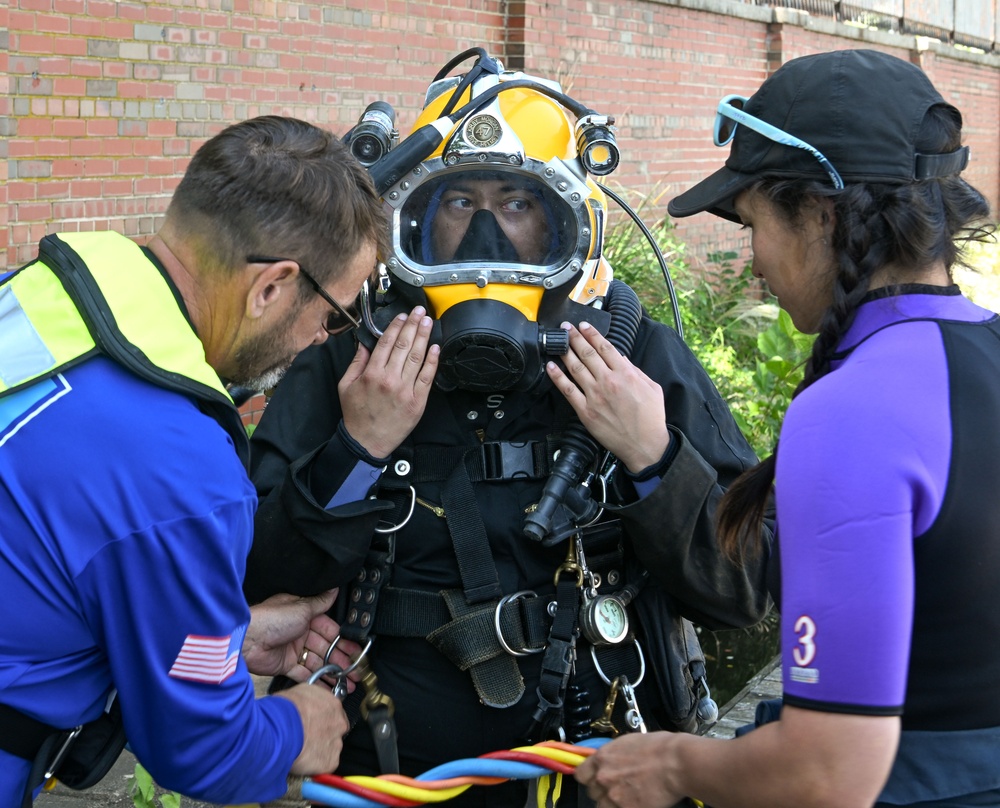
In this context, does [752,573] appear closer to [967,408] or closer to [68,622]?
[967,408]

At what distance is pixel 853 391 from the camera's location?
5.16 ft

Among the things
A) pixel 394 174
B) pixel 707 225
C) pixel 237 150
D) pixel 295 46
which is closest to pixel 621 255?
pixel 295 46

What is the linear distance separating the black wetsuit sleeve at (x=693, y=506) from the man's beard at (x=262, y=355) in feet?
2.48

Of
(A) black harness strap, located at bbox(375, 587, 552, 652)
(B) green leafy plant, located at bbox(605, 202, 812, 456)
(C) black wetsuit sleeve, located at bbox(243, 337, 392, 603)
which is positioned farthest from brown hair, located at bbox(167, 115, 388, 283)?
(B) green leafy plant, located at bbox(605, 202, 812, 456)

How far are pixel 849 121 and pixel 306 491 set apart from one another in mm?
1284

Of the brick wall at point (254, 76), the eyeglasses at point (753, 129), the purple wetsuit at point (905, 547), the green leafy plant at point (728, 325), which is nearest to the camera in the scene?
the purple wetsuit at point (905, 547)

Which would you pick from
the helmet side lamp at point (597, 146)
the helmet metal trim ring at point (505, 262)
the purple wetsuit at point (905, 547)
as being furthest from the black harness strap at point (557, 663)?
the helmet side lamp at point (597, 146)

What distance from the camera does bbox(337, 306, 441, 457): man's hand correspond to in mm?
2445

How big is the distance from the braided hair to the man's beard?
2.93ft

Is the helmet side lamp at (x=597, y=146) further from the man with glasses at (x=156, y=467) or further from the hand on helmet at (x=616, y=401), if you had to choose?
the man with glasses at (x=156, y=467)

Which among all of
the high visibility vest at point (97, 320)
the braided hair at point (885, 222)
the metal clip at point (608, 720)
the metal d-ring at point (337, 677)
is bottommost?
the metal clip at point (608, 720)

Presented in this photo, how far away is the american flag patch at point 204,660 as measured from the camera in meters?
1.77

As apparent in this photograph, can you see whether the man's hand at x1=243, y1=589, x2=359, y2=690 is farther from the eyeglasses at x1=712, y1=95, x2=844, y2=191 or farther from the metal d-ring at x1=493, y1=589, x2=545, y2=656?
the eyeglasses at x1=712, y1=95, x2=844, y2=191

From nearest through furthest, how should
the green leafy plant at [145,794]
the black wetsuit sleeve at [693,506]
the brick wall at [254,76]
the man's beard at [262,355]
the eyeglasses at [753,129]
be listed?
the eyeglasses at [753,129]
the man's beard at [262,355]
the black wetsuit sleeve at [693,506]
the green leafy plant at [145,794]
the brick wall at [254,76]
